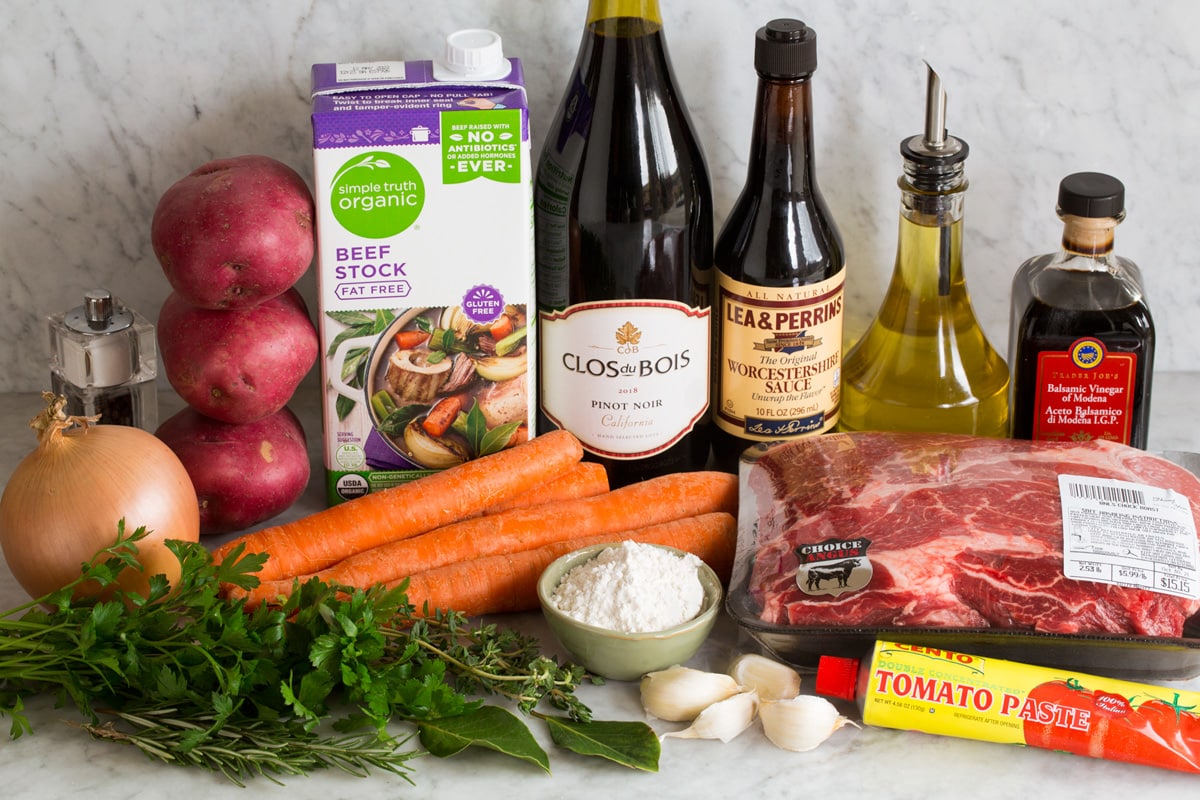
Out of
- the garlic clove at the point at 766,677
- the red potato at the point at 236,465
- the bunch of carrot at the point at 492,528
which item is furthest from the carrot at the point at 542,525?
the garlic clove at the point at 766,677

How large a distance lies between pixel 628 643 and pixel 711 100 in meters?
0.59

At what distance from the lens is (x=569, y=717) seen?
107 centimetres

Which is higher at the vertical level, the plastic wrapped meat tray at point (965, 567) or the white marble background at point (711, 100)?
the white marble background at point (711, 100)

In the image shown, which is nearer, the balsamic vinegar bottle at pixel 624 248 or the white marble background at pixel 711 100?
the balsamic vinegar bottle at pixel 624 248

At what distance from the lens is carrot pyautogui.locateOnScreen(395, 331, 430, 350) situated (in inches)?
50.6

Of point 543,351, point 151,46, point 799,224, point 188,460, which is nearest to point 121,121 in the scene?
point 151,46

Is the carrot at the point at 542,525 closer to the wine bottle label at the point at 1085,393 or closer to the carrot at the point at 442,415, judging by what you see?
the carrot at the point at 442,415

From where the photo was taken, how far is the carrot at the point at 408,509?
1.24 m

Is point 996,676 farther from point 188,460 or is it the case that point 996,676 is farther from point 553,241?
point 188,460

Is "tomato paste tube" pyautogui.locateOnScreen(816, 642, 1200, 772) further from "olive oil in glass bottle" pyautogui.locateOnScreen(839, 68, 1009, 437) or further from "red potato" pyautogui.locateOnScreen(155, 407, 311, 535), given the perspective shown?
"red potato" pyautogui.locateOnScreen(155, 407, 311, 535)

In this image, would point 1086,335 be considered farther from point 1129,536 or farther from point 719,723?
point 719,723

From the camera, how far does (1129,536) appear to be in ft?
3.63

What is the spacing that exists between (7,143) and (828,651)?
941 mm

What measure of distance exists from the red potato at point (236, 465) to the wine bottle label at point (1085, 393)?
0.69 meters
